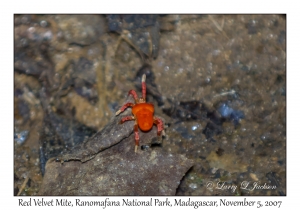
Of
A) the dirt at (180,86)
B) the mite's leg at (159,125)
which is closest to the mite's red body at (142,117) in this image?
the mite's leg at (159,125)

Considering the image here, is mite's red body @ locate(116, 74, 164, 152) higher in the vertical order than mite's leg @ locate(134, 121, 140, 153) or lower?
higher

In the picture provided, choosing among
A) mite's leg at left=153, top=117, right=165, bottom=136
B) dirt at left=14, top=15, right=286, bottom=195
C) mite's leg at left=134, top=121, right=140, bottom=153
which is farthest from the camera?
dirt at left=14, top=15, right=286, bottom=195

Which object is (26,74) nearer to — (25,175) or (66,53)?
(66,53)

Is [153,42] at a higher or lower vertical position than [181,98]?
higher

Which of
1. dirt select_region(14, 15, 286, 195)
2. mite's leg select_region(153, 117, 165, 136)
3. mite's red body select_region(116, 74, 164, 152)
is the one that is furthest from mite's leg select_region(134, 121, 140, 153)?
dirt select_region(14, 15, 286, 195)

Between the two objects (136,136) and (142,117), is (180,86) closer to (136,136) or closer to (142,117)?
(142,117)

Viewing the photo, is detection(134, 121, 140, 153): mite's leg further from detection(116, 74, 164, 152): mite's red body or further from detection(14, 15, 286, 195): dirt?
detection(14, 15, 286, 195): dirt

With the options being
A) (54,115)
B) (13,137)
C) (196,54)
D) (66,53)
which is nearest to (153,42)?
(196,54)

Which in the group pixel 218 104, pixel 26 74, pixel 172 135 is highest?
pixel 26 74
